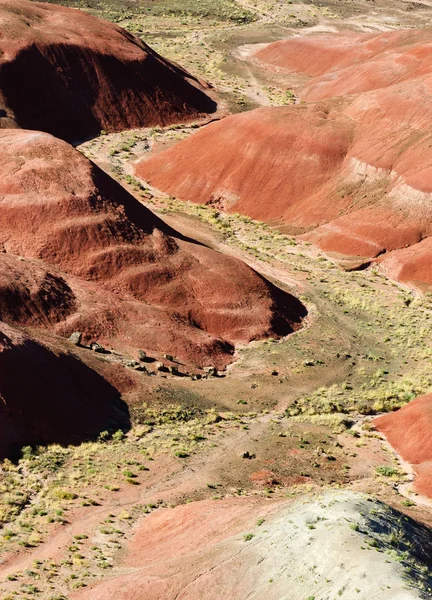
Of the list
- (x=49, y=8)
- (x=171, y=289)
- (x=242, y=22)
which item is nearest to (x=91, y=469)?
(x=171, y=289)

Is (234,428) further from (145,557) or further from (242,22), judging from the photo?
(242,22)

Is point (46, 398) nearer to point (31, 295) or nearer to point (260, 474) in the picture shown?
point (31, 295)

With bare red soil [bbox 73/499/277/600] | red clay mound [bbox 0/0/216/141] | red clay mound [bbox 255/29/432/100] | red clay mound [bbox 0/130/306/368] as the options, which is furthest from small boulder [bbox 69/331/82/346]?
red clay mound [bbox 255/29/432/100]

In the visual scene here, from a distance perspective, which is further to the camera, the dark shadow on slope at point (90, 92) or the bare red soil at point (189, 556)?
the dark shadow on slope at point (90, 92)

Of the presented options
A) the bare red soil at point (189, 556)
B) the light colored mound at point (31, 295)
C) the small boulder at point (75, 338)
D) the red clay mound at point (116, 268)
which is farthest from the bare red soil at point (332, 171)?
the bare red soil at point (189, 556)

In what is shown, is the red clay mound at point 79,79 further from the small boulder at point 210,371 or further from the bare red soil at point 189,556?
the bare red soil at point 189,556

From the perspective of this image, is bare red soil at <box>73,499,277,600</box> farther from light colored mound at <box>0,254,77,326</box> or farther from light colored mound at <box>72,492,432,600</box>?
light colored mound at <box>0,254,77,326</box>
